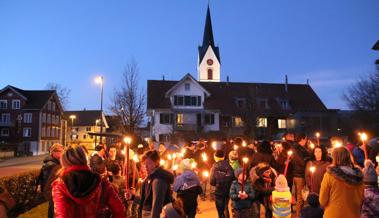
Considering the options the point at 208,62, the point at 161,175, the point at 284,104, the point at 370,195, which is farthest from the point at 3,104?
the point at 370,195

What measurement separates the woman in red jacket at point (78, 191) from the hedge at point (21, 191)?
28.5 feet

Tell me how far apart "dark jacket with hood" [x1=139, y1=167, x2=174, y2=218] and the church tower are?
7126 cm

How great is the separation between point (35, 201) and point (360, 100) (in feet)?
125

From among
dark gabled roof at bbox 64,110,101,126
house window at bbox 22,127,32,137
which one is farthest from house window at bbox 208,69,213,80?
dark gabled roof at bbox 64,110,101,126

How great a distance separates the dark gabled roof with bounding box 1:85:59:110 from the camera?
6762 centimetres

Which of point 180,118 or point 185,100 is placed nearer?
point 180,118

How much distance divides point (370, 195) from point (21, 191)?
1070 cm

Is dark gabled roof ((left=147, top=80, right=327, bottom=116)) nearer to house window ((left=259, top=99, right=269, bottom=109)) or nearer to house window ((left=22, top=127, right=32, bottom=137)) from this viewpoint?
house window ((left=259, top=99, right=269, bottom=109))

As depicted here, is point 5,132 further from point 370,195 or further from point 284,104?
point 370,195

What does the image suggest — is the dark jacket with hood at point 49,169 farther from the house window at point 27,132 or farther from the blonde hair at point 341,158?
the house window at point 27,132

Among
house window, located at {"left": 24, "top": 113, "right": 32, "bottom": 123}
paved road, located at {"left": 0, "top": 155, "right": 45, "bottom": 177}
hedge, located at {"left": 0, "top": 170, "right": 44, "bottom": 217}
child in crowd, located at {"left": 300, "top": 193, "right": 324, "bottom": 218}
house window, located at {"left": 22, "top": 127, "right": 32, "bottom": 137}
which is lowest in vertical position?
paved road, located at {"left": 0, "top": 155, "right": 45, "bottom": 177}

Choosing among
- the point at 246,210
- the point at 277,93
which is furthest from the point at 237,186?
the point at 277,93

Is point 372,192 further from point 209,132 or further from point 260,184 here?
point 209,132

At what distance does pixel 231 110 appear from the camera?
5494cm
